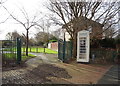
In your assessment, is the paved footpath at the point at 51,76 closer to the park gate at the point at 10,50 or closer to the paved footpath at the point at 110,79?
the paved footpath at the point at 110,79

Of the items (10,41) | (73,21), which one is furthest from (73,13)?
(10,41)

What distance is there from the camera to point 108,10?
12.7 metres

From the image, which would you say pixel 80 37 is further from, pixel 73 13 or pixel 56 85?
pixel 56 85

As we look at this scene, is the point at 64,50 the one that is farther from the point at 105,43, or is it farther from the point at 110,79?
the point at 105,43

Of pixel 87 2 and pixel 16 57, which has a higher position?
pixel 87 2

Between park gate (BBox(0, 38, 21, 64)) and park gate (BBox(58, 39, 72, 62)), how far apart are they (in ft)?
13.1

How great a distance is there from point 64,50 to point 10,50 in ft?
A: 15.2

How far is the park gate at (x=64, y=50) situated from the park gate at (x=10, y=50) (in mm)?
3979

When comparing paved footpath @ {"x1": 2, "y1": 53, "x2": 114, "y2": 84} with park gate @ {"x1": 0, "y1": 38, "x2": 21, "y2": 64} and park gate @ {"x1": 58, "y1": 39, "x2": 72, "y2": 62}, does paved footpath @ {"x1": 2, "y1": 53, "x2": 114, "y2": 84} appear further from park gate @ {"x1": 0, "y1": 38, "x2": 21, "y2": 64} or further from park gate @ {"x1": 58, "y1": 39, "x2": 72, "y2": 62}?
park gate @ {"x1": 58, "y1": 39, "x2": 72, "y2": 62}

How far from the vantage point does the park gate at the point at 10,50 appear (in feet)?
29.4

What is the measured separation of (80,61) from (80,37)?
85.9 inches

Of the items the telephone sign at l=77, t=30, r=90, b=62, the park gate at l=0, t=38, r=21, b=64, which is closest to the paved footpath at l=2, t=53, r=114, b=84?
the park gate at l=0, t=38, r=21, b=64

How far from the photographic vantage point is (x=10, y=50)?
9.37m

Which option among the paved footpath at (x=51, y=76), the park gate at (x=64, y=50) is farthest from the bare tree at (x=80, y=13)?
the paved footpath at (x=51, y=76)
